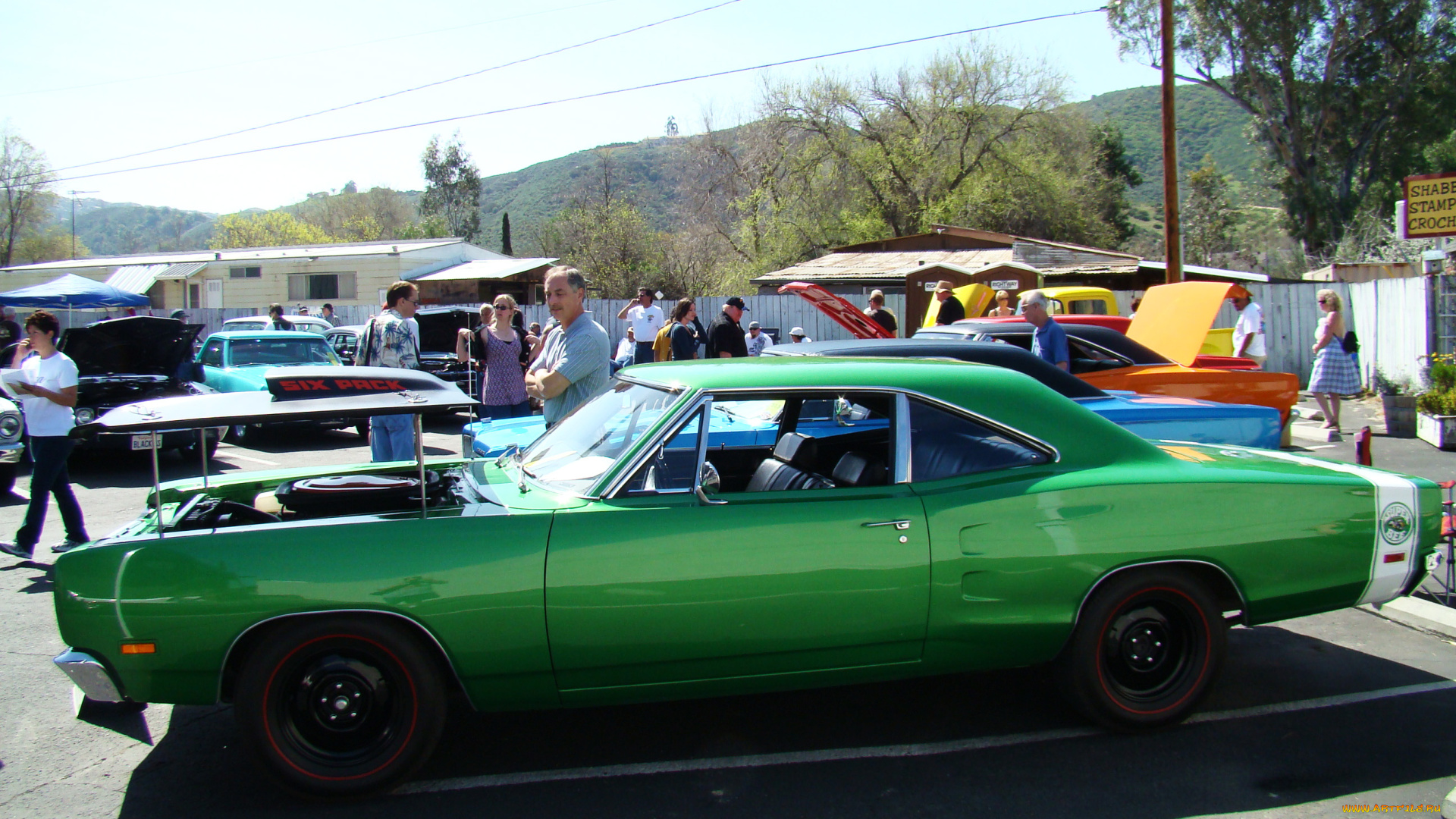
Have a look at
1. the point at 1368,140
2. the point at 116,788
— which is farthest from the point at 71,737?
the point at 1368,140

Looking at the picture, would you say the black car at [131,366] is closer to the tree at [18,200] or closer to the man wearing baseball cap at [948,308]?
the man wearing baseball cap at [948,308]

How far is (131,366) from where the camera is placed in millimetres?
10602

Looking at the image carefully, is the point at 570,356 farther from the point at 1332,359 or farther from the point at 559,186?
the point at 559,186

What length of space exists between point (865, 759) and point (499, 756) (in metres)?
1.37

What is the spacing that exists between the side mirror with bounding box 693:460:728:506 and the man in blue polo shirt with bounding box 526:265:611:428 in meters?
1.95

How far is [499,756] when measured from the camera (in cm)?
349

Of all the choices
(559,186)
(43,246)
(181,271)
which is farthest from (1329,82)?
(559,186)

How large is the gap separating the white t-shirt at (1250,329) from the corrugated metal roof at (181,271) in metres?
33.4

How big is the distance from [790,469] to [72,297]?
20.4 m

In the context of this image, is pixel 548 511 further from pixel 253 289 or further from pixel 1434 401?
pixel 253 289

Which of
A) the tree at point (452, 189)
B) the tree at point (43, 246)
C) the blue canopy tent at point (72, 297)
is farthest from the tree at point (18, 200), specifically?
the blue canopy tent at point (72, 297)

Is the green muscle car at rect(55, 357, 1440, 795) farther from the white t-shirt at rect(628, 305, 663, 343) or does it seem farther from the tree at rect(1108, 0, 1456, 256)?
the tree at rect(1108, 0, 1456, 256)

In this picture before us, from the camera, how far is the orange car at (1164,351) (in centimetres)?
832

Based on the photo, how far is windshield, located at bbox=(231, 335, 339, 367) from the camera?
1223 centimetres
